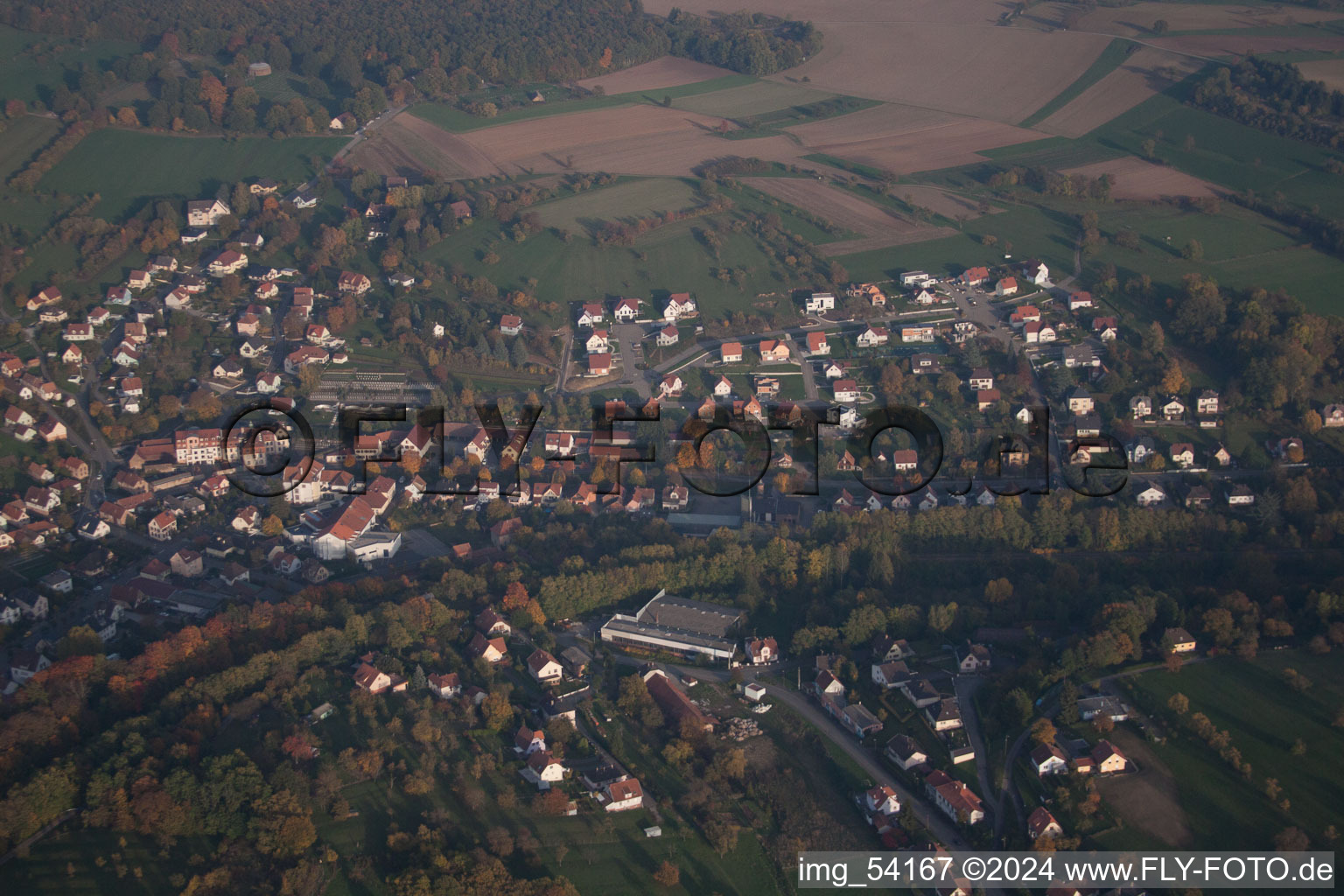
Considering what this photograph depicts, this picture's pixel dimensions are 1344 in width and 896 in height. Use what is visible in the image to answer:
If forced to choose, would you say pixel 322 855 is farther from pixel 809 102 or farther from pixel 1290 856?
pixel 809 102

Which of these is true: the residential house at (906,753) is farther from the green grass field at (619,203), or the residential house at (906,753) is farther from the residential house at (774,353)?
the green grass field at (619,203)

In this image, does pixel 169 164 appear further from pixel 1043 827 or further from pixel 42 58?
pixel 1043 827

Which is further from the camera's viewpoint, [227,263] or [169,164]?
[169,164]

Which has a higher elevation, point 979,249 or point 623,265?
point 979,249

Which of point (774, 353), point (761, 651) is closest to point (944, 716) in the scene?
point (761, 651)

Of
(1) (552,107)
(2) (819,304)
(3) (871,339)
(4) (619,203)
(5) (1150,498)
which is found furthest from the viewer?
(1) (552,107)

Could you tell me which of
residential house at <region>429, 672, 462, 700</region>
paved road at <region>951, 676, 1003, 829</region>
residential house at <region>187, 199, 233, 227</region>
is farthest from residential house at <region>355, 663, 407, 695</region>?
residential house at <region>187, 199, 233, 227</region>

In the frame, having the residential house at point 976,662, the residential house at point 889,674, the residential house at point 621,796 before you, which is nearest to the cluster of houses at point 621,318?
the residential house at point 889,674
